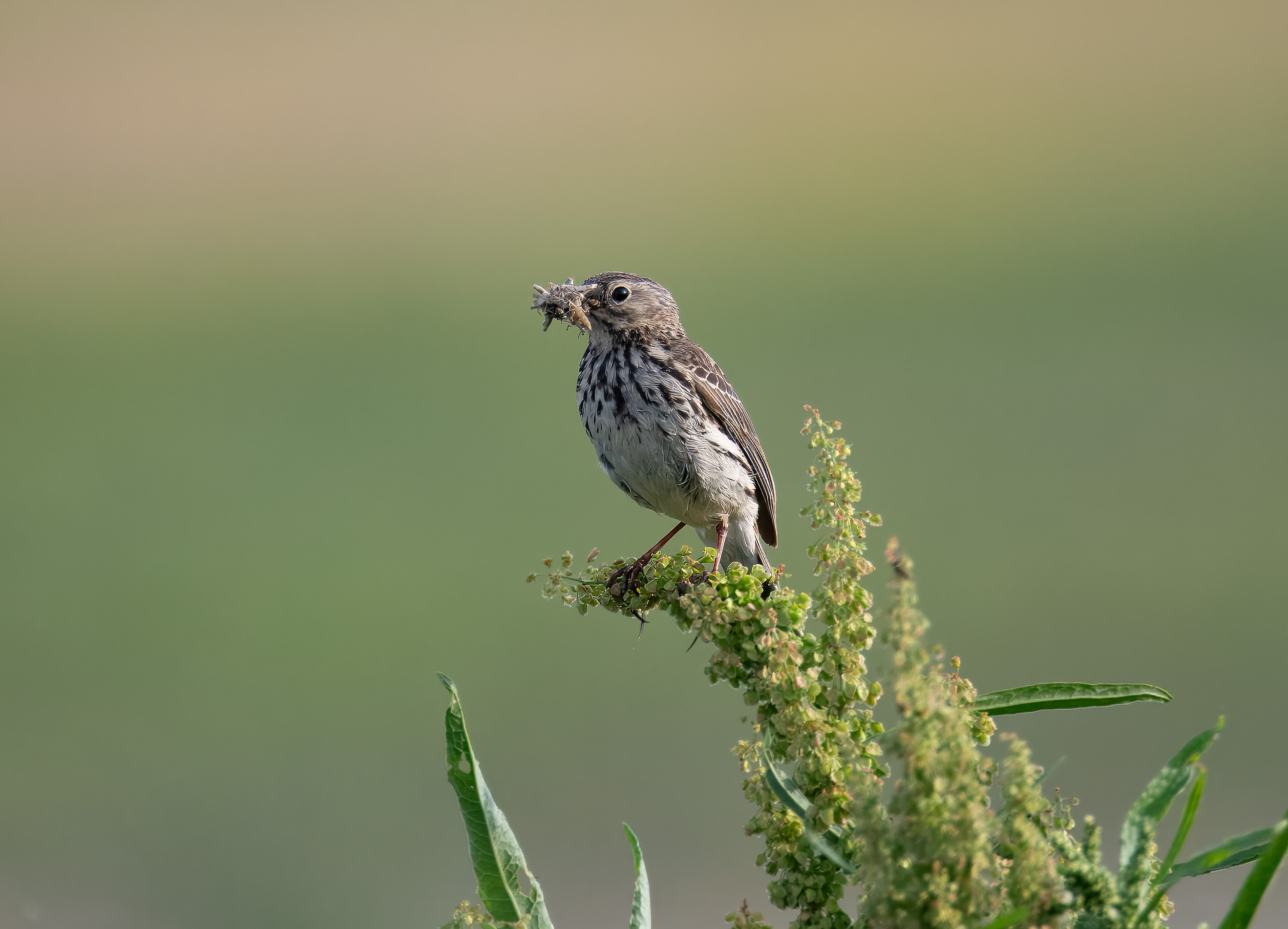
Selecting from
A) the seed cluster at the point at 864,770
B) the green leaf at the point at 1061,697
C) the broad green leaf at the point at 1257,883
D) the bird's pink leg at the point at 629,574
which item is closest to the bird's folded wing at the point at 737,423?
the bird's pink leg at the point at 629,574

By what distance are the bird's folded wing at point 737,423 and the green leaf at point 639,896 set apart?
428cm

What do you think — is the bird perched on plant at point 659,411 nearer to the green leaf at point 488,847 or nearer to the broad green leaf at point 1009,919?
the green leaf at point 488,847

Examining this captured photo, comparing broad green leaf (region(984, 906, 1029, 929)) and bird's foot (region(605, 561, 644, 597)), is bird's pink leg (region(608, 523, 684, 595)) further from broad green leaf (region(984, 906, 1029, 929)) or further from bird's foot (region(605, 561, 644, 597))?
broad green leaf (region(984, 906, 1029, 929))

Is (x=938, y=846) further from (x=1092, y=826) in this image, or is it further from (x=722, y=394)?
(x=722, y=394)

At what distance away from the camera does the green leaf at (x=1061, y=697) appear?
73.5 inches

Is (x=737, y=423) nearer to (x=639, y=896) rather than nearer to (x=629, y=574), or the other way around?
(x=629, y=574)

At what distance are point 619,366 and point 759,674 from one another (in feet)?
13.4

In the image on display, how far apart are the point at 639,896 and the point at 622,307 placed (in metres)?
4.50

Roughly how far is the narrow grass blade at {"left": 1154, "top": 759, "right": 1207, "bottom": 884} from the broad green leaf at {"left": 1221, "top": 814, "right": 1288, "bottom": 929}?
0.27ft

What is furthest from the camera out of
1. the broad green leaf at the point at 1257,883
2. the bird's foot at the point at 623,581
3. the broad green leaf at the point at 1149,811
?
the bird's foot at the point at 623,581

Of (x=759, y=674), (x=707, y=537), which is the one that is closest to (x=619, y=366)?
(x=707, y=537)

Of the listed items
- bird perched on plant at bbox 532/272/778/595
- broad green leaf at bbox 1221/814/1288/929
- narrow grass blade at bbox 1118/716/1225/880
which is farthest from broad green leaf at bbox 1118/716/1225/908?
bird perched on plant at bbox 532/272/778/595

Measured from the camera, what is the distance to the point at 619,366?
19.4ft

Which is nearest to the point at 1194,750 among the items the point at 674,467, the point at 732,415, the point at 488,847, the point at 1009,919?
the point at 1009,919
